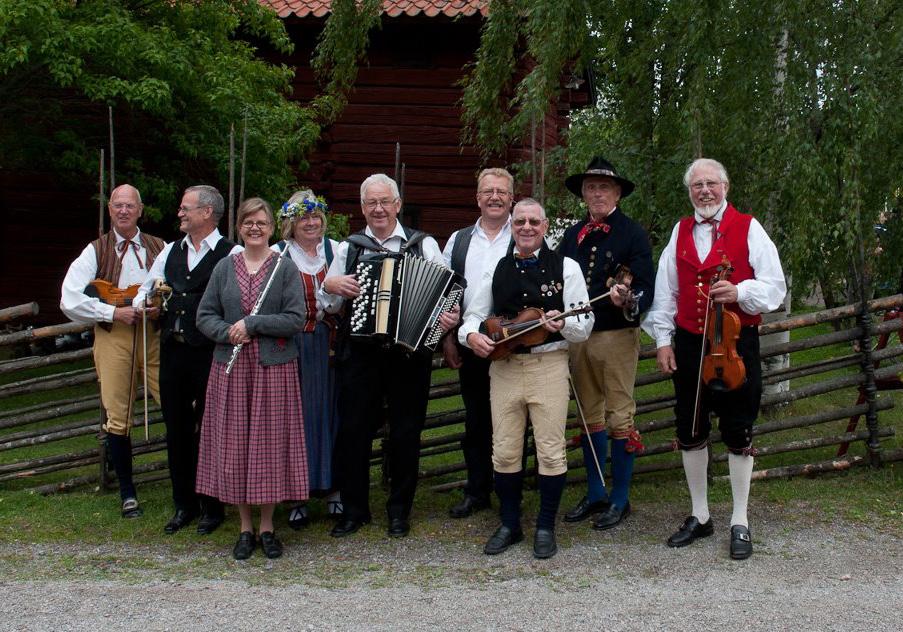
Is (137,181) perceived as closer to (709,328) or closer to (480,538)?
(480,538)

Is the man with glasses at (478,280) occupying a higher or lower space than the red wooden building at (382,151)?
lower

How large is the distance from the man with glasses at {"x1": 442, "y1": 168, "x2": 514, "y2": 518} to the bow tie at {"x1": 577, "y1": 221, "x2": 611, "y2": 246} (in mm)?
369

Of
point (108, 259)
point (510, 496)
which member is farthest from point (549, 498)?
point (108, 259)

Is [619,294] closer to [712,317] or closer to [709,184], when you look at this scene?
[712,317]

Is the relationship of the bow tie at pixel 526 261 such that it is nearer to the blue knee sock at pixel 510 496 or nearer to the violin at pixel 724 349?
the violin at pixel 724 349

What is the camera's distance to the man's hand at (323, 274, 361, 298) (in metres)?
4.56

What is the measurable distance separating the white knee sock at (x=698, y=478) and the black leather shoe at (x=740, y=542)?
201mm

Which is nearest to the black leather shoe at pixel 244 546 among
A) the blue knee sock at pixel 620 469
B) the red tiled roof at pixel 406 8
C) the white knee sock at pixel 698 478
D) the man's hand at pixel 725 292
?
the blue knee sock at pixel 620 469

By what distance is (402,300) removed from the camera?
4562 millimetres

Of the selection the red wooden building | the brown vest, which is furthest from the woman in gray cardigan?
the red wooden building

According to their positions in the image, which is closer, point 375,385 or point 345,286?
point 345,286

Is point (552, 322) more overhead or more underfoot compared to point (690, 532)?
more overhead

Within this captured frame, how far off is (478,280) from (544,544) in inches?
53.1

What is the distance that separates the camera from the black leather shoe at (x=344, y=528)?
4812mm
